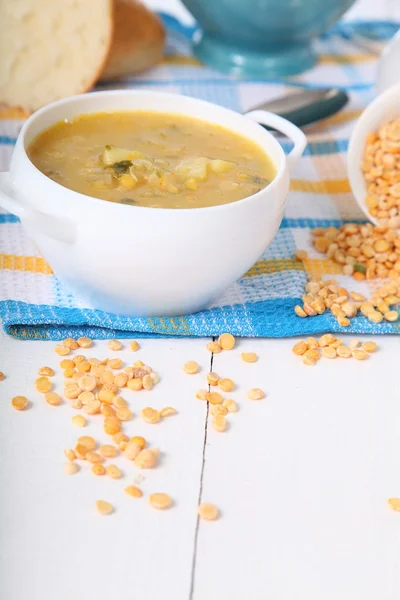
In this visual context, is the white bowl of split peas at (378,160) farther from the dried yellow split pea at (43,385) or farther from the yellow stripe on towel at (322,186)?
the dried yellow split pea at (43,385)

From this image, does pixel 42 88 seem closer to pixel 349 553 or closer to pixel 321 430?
pixel 321 430

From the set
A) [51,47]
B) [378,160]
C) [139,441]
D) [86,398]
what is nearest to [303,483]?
[139,441]

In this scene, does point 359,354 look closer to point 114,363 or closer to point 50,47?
point 114,363

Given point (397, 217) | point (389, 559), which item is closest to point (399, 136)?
point (397, 217)

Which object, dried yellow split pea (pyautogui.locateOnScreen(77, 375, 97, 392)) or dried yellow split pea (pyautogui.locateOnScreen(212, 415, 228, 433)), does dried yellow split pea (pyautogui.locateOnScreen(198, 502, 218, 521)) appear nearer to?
dried yellow split pea (pyautogui.locateOnScreen(212, 415, 228, 433))

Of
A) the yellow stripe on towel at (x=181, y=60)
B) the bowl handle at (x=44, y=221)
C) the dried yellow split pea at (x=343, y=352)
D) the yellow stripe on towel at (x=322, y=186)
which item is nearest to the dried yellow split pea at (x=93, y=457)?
the bowl handle at (x=44, y=221)
